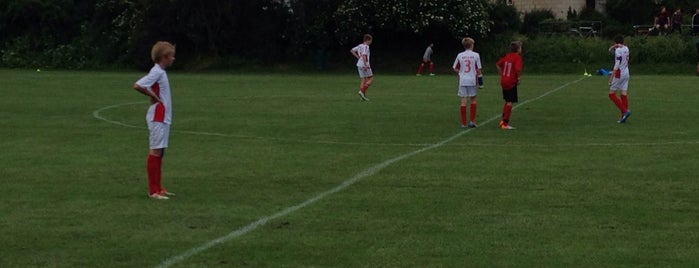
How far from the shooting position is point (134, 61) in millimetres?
61188

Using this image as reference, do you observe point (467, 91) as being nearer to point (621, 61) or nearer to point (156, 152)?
point (621, 61)

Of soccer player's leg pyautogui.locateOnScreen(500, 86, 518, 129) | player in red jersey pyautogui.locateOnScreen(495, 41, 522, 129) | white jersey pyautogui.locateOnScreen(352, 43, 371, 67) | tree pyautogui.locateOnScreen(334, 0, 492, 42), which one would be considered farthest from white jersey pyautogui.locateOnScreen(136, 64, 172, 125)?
A: tree pyautogui.locateOnScreen(334, 0, 492, 42)

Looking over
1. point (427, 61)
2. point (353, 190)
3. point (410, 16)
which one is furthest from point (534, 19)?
point (353, 190)

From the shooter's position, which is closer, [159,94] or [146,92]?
[146,92]

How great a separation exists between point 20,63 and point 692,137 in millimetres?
48178

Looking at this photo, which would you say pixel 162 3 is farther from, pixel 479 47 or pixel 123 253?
pixel 123 253

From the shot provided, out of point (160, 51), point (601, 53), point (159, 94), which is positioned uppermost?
point (160, 51)

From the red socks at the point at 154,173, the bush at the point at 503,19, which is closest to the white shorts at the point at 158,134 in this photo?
the red socks at the point at 154,173

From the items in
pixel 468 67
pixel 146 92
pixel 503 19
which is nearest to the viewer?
pixel 146 92

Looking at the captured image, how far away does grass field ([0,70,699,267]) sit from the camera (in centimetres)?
1011

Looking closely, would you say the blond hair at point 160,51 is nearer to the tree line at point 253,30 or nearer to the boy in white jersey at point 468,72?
the boy in white jersey at point 468,72

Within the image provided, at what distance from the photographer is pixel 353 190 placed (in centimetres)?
1383

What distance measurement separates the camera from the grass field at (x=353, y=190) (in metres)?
10.1

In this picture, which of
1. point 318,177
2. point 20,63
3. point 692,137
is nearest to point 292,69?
point 20,63
